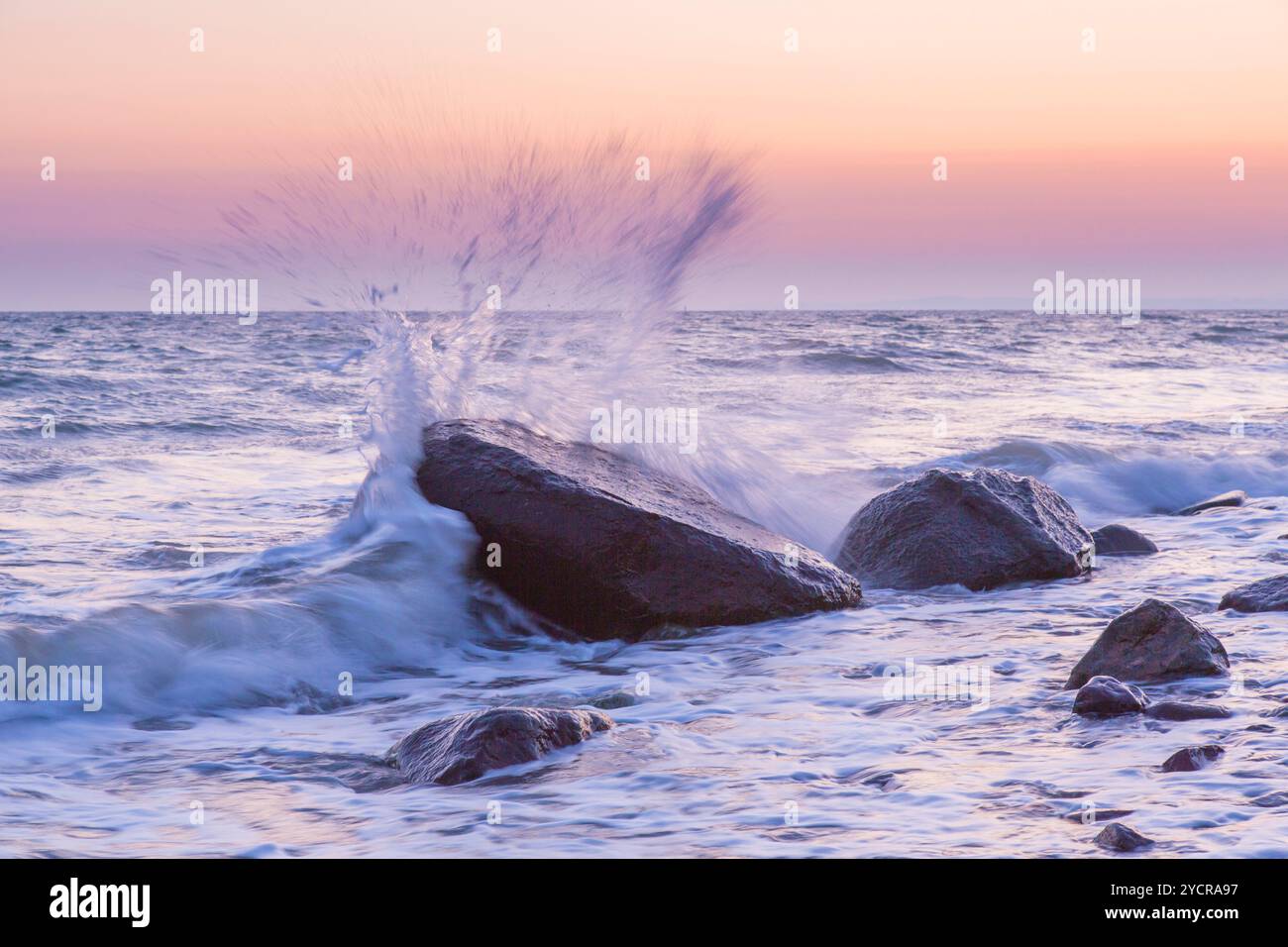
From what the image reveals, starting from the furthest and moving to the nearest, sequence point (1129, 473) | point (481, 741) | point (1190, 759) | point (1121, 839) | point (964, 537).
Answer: point (1129, 473), point (964, 537), point (481, 741), point (1190, 759), point (1121, 839)

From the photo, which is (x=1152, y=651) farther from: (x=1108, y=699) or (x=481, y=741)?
(x=481, y=741)

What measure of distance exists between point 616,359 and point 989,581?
119 inches

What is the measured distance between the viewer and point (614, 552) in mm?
5957

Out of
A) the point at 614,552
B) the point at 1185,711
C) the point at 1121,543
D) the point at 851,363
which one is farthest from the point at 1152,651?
the point at 851,363

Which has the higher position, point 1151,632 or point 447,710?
point 1151,632

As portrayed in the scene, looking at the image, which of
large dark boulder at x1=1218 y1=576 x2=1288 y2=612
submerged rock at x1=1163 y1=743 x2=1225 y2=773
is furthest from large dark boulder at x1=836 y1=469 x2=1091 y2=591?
submerged rock at x1=1163 y1=743 x2=1225 y2=773

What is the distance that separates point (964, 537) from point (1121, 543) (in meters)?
1.59

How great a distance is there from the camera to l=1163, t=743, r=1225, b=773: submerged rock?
3.58 m

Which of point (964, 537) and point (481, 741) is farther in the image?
point (964, 537)

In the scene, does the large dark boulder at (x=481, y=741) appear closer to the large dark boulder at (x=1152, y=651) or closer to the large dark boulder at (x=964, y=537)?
the large dark boulder at (x=1152, y=651)

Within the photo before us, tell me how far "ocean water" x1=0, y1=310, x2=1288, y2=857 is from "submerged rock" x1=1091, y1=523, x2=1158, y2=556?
0.19 metres

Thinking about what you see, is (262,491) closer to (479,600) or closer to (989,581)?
(479,600)
